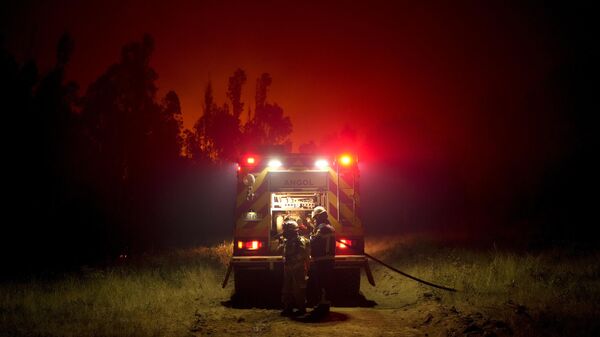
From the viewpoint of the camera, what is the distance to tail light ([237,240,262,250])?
975cm

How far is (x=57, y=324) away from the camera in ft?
22.8

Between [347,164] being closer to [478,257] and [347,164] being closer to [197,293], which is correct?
[197,293]

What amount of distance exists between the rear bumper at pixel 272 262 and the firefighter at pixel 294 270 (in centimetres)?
63

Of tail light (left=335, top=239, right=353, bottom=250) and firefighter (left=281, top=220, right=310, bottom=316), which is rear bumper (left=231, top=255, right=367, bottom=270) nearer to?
tail light (left=335, top=239, right=353, bottom=250)

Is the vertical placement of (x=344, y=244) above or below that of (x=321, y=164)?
below

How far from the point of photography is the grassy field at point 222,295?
21.5 feet

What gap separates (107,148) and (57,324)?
75.8ft

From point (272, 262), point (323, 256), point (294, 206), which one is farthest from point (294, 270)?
point (294, 206)

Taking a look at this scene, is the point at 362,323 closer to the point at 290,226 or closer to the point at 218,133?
the point at 290,226

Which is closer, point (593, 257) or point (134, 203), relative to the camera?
point (593, 257)

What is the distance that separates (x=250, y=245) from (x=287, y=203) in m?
1.17

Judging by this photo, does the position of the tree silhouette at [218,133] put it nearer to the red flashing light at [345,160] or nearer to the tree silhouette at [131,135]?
the tree silhouette at [131,135]

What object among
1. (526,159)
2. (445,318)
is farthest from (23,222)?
(526,159)

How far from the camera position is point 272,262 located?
954 cm
